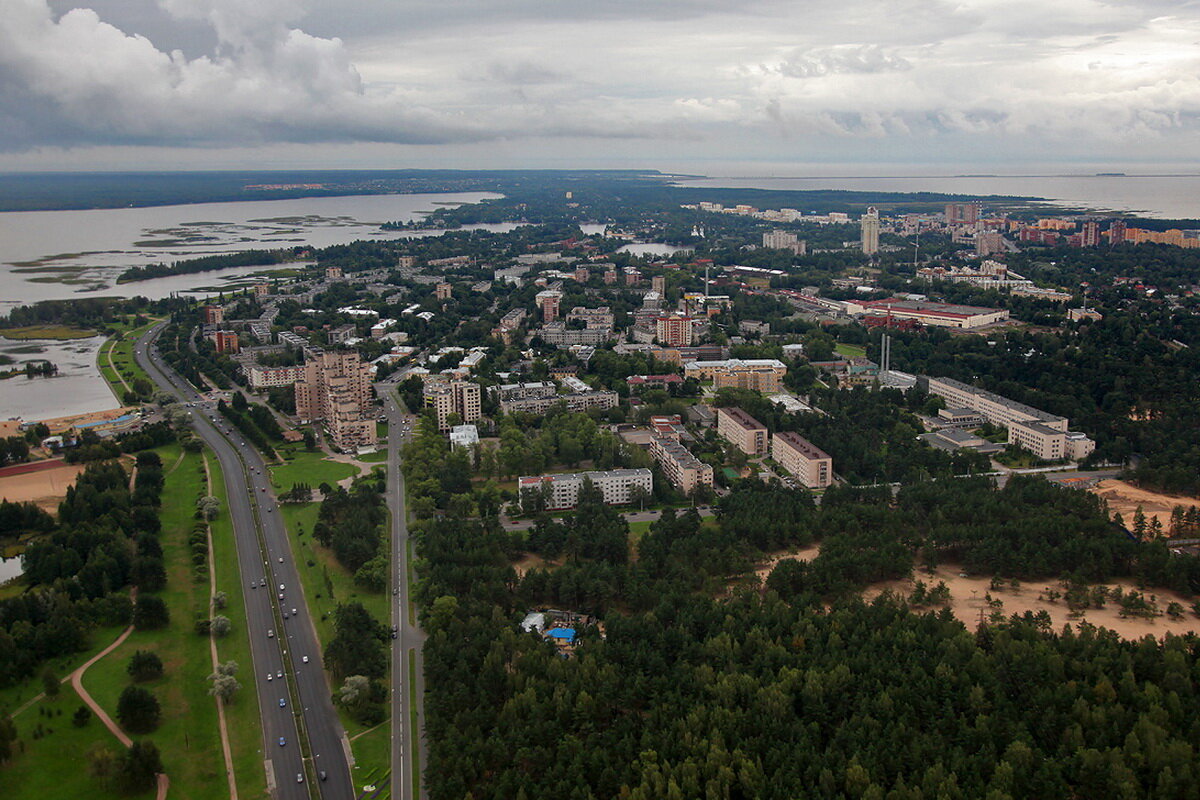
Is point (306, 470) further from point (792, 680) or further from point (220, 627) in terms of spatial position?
point (792, 680)

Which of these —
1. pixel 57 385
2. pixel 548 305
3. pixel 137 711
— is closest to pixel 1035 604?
pixel 137 711

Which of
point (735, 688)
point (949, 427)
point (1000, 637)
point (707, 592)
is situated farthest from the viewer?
point (949, 427)

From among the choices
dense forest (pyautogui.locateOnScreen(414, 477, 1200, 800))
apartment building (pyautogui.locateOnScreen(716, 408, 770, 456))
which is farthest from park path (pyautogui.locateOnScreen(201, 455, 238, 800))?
apartment building (pyautogui.locateOnScreen(716, 408, 770, 456))

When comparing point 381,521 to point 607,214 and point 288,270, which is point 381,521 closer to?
point 288,270

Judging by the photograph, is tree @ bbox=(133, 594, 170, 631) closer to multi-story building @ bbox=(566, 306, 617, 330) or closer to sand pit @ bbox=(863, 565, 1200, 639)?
sand pit @ bbox=(863, 565, 1200, 639)

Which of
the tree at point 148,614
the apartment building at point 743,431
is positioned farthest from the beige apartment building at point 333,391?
the tree at point 148,614

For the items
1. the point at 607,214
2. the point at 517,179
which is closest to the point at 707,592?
the point at 607,214
